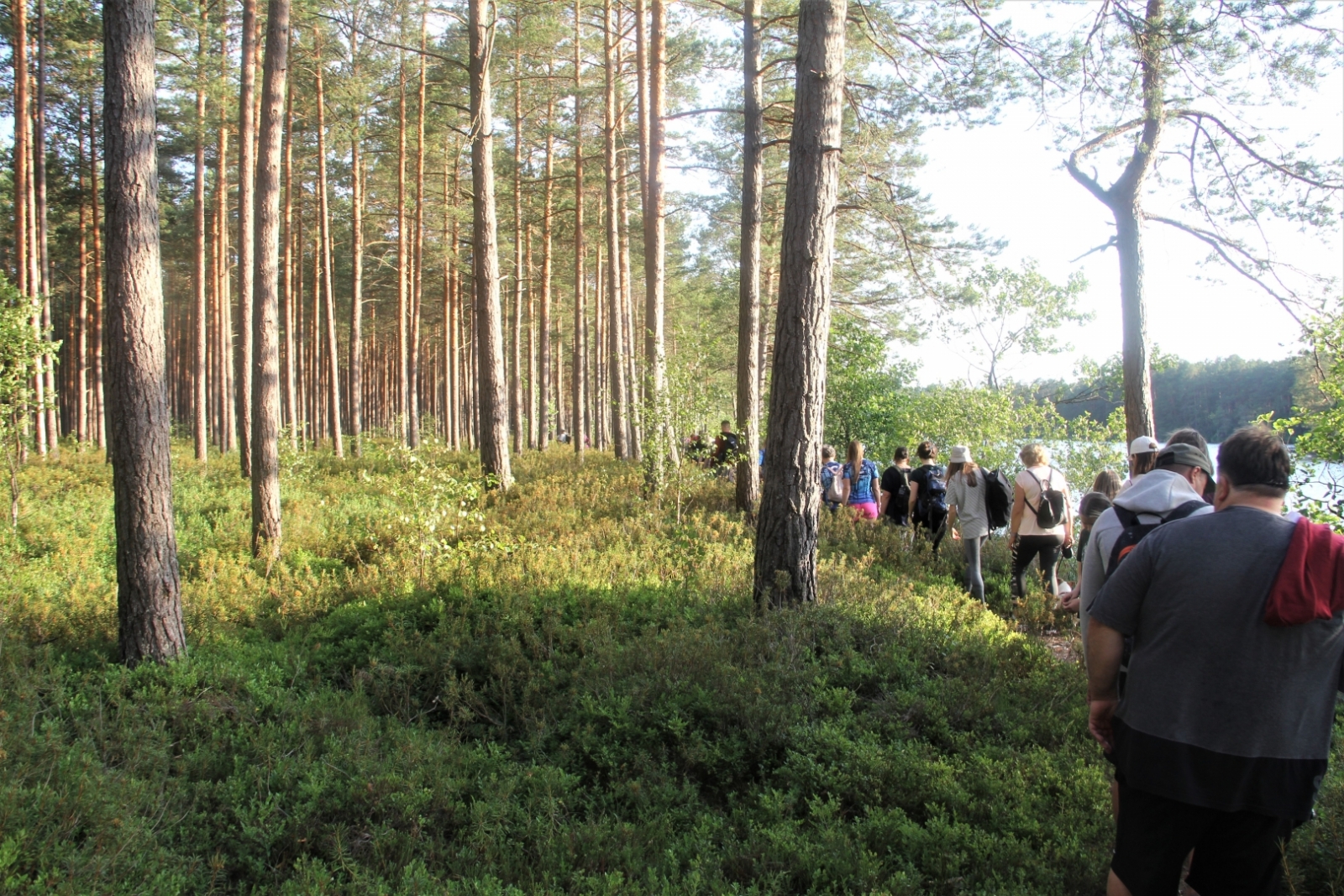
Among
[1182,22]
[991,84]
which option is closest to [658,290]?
[991,84]

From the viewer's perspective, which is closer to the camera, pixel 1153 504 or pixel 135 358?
pixel 1153 504

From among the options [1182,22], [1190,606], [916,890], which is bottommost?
[916,890]

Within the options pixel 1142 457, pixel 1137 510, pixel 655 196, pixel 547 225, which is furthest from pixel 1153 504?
pixel 547 225

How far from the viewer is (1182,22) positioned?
22.5 ft

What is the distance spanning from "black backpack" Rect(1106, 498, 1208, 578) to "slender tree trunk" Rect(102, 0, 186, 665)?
20.5 feet

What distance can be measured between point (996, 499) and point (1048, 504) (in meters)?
0.86

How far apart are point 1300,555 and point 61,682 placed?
23.3ft

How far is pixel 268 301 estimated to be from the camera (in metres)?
10.4

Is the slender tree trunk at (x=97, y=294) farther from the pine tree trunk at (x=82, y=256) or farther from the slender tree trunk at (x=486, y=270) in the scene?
the slender tree trunk at (x=486, y=270)

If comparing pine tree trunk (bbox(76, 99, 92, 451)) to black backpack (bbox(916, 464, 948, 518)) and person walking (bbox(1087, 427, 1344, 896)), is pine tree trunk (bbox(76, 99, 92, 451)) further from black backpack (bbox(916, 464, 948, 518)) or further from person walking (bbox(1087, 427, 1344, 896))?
person walking (bbox(1087, 427, 1344, 896))

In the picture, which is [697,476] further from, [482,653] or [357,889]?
[357,889]

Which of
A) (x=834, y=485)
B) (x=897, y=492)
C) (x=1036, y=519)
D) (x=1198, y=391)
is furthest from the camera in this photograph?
(x=1198, y=391)

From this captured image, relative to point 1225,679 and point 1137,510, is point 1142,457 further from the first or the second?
point 1225,679

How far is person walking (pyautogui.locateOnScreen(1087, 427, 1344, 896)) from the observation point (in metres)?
2.47
